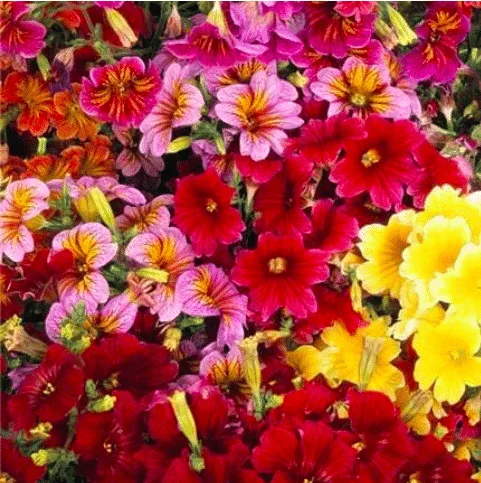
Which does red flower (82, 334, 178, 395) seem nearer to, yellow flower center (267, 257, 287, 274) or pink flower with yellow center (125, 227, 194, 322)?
pink flower with yellow center (125, 227, 194, 322)

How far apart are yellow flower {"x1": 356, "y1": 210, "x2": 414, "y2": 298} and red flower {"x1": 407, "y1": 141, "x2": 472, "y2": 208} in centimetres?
4

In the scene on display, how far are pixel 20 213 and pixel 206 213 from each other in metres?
0.21

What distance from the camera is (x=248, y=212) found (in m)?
1.32

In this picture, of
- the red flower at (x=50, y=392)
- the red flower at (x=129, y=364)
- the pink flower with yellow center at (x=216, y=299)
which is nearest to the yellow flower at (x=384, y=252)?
the pink flower with yellow center at (x=216, y=299)

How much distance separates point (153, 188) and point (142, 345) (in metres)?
0.32

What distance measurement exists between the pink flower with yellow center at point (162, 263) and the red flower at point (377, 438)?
24 cm

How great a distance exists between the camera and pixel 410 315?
1261mm

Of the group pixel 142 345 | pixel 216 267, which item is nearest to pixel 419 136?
pixel 216 267

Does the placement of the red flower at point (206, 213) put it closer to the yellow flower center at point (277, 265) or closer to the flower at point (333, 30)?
the yellow flower center at point (277, 265)

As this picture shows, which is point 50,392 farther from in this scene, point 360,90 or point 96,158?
point 360,90

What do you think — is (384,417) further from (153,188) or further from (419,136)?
(153,188)

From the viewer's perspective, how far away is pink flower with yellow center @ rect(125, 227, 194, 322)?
1230 millimetres

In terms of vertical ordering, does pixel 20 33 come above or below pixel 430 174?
above

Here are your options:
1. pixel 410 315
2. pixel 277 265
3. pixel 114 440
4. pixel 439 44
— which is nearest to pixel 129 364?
pixel 114 440
